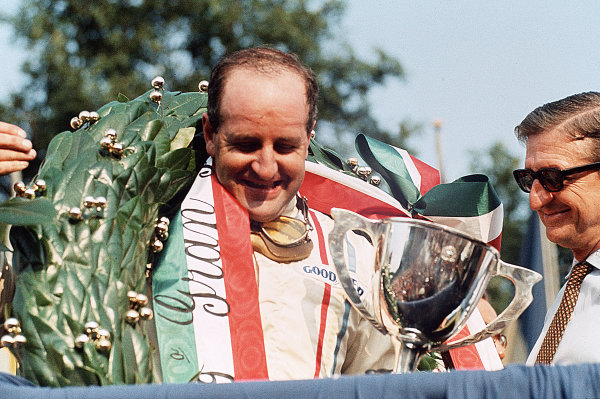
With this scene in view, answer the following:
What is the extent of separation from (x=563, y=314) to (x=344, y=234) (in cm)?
96

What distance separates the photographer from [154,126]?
2287 mm

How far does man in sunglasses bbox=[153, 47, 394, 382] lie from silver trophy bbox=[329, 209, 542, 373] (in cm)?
45

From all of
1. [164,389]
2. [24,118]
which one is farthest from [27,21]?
[164,389]

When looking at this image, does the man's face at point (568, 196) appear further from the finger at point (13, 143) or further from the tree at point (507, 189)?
the tree at point (507, 189)

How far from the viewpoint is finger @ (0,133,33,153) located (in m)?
1.94

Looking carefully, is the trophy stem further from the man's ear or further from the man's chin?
the man's ear

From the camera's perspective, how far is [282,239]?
2273 mm

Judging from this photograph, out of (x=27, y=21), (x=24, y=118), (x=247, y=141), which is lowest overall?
(x=24, y=118)

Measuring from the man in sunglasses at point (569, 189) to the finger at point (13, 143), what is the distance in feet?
4.69

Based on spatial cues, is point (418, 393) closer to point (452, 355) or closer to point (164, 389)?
point (164, 389)

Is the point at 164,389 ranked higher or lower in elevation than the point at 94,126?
lower

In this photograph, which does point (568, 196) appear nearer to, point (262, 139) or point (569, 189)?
point (569, 189)

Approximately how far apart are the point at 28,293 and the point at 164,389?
479 mm

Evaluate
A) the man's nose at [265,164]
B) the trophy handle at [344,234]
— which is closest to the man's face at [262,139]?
the man's nose at [265,164]
